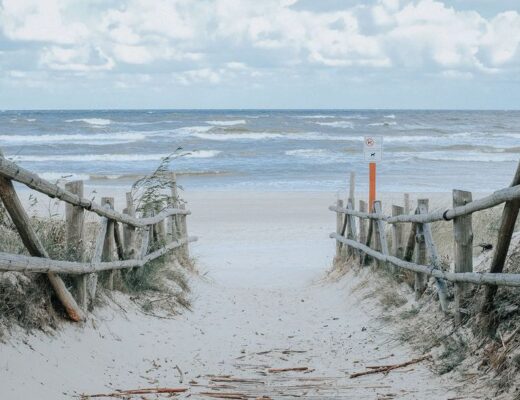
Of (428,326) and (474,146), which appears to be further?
(474,146)

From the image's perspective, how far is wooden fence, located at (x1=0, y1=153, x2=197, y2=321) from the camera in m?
5.29

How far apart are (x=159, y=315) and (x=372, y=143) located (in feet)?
16.3

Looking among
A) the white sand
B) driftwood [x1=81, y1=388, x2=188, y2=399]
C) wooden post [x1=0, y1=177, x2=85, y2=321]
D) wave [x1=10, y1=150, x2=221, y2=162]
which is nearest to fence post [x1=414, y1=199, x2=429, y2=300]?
the white sand

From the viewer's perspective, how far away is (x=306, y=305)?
10031mm

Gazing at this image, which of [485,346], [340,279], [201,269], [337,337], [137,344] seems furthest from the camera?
[201,269]

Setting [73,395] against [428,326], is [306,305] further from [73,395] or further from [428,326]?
[73,395]

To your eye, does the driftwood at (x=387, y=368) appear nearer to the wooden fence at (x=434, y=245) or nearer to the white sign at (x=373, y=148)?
the wooden fence at (x=434, y=245)

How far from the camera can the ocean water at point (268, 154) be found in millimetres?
26906

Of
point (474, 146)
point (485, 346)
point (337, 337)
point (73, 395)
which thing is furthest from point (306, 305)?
point (474, 146)

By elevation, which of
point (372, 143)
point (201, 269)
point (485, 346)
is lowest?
point (201, 269)

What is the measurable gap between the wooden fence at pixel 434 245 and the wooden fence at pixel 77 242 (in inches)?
105

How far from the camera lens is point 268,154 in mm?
38719

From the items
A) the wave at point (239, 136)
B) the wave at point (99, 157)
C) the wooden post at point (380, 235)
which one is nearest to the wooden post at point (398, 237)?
the wooden post at point (380, 235)

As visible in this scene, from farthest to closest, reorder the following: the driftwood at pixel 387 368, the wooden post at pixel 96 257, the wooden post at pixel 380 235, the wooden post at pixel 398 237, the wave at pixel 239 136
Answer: the wave at pixel 239 136 < the wooden post at pixel 380 235 < the wooden post at pixel 398 237 < the wooden post at pixel 96 257 < the driftwood at pixel 387 368
